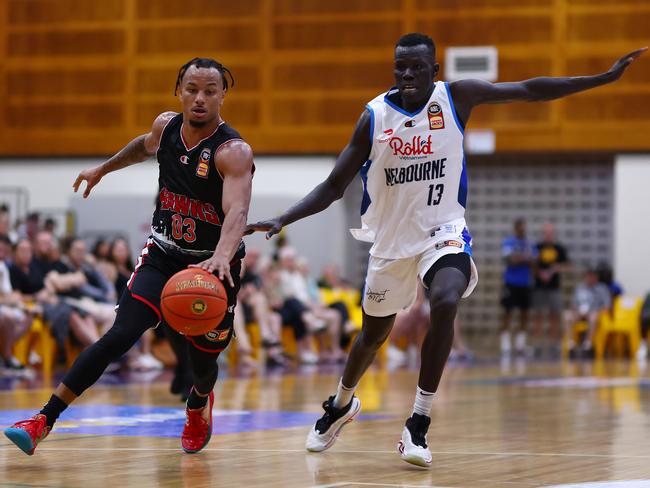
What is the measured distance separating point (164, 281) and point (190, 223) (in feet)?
1.01

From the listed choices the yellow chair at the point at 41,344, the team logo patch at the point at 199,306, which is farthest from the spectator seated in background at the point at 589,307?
the team logo patch at the point at 199,306

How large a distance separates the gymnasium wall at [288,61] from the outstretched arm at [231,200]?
1499 cm

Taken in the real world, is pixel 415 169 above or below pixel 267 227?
above

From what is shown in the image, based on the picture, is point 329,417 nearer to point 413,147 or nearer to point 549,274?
point 413,147

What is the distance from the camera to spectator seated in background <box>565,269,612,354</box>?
17734mm

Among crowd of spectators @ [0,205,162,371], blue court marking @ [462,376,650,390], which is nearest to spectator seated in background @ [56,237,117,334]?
crowd of spectators @ [0,205,162,371]

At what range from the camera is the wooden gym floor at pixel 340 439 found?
4906 mm

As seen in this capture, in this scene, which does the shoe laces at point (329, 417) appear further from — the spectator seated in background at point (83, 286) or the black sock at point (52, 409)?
the spectator seated in background at point (83, 286)

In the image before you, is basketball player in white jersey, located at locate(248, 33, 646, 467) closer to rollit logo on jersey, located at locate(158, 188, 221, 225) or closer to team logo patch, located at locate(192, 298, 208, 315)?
rollit logo on jersey, located at locate(158, 188, 221, 225)

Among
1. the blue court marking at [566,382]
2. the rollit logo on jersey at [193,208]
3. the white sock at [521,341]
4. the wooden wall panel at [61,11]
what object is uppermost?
the wooden wall panel at [61,11]

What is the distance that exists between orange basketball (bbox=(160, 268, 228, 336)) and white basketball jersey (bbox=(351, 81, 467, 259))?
1.05 metres

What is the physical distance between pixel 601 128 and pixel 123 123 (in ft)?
28.3

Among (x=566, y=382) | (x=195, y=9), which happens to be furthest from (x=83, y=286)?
(x=195, y=9)

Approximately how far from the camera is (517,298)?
61.2 ft
